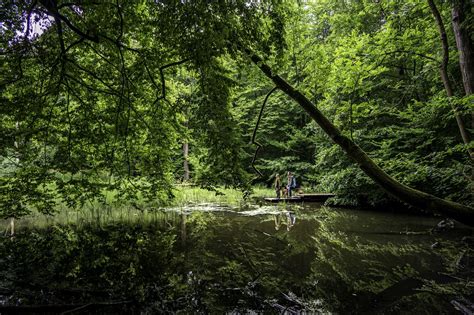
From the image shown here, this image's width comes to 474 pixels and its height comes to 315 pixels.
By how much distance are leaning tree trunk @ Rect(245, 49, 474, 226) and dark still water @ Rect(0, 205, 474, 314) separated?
112 cm

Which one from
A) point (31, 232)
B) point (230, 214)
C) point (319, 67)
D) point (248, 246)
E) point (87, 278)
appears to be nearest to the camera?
point (87, 278)

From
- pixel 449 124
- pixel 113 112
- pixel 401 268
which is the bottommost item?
pixel 401 268

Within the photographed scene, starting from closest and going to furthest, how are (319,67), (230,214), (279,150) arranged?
(319,67) < (230,214) < (279,150)

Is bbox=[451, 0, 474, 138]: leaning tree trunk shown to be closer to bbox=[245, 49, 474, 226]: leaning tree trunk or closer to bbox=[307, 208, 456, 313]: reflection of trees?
bbox=[245, 49, 474, 226]: leaning tree trunk

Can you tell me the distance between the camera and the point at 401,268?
15.8 ft

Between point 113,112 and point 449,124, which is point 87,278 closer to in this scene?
point 113,112

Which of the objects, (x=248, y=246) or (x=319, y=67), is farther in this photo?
(x=248, y=246)

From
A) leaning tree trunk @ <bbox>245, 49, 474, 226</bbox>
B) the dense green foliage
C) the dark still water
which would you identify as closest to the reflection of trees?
the dark still water

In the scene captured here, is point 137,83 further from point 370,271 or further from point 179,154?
point 370,271

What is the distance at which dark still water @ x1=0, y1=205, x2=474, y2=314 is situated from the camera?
3389 millimetres

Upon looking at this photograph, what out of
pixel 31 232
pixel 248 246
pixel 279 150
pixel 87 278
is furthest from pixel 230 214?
pixel 279 150

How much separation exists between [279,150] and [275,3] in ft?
71.4

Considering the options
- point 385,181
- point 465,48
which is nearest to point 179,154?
point 385,181

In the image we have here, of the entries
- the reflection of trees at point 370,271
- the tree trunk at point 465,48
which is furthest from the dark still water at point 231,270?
the tree trunk at point 465,48
